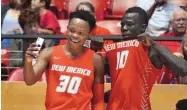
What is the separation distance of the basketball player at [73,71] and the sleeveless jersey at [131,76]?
103mm

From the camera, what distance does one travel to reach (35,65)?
3.62m

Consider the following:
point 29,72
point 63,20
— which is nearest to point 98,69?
point 29,72

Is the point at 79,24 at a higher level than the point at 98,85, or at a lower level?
higher

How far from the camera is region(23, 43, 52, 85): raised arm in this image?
3.44 meters

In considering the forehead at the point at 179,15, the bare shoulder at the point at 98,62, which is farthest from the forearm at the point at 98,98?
the forehead at the point at 179,15

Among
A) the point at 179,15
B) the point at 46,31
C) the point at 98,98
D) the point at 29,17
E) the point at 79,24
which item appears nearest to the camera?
the point at 79,24

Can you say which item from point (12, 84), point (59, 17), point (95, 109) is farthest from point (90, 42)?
point (59, 17)

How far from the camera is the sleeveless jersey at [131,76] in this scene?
3.64m

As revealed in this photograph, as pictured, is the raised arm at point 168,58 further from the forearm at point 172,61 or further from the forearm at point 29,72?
the forearm at point 29,72

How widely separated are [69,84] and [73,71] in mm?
86

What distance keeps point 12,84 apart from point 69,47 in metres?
1.47

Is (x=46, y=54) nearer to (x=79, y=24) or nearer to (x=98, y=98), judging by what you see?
(x=79, y=24)

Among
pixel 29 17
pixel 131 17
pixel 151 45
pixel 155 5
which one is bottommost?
pixel 29 17

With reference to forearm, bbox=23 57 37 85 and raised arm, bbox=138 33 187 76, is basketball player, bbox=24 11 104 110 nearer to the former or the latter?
forearm, bbox=23 57 37 85
